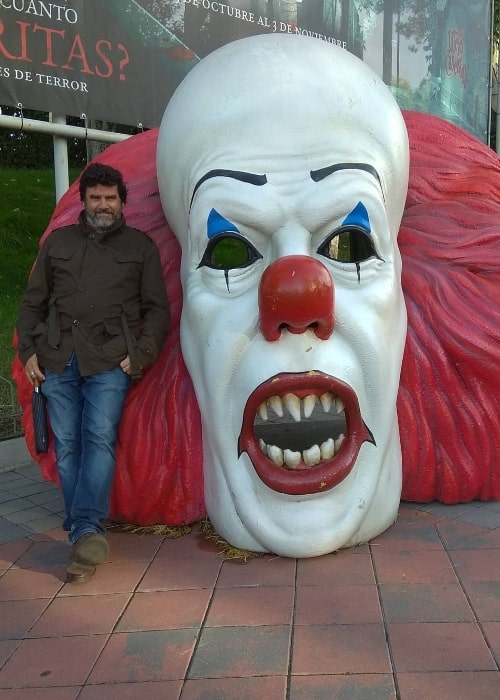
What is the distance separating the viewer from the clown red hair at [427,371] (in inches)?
117

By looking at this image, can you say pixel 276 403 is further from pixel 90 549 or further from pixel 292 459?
pixel 90 549

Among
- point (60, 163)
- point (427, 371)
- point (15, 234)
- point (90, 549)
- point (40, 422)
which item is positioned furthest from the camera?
point (15, 234)

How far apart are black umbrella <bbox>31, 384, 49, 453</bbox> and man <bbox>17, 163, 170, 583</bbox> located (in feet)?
0.19

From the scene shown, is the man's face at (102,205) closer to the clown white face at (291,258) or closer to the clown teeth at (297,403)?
the clown white face at (291,258)

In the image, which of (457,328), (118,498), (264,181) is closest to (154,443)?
(118,498)

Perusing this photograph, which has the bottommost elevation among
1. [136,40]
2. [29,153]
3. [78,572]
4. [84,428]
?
[78,572]

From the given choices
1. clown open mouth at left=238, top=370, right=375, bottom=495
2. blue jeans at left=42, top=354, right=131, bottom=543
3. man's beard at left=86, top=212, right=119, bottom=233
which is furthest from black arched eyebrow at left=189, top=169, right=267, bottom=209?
blue jeans at left=42, top=354, right=131, bottom=543

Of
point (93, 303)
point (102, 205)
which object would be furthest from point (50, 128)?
point (93, 303)

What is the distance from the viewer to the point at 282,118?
261 centimetres

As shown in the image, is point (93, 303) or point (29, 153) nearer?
point (93, 303)

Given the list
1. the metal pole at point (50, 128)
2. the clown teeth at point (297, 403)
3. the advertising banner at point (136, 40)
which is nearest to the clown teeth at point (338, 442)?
the clown teeth at point (297, 403)

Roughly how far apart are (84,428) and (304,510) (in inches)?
35.1

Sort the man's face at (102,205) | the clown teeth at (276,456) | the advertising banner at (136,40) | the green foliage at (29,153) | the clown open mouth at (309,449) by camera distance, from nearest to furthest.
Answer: the clown open mouth at (309,449)
the clown teeth at (276,456)
the man's face at (102,205)
the advertising banner at (136,40)
the green foliage at (29,153)

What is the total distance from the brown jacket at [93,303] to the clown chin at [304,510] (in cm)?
56
